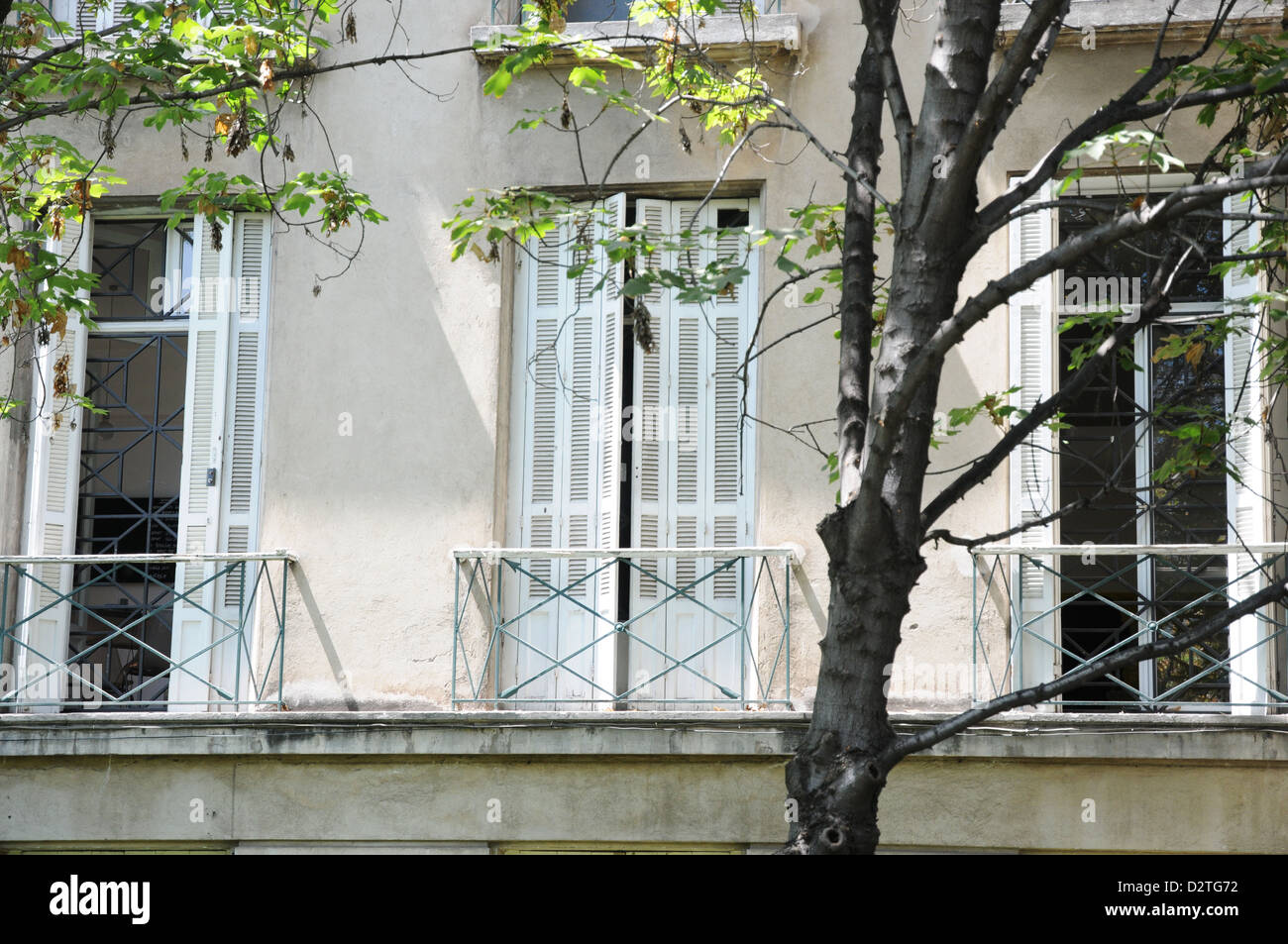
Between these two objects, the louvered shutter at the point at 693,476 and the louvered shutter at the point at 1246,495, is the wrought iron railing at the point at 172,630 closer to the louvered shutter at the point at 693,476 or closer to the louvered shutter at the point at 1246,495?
the louvered shutter at the point at 693,476

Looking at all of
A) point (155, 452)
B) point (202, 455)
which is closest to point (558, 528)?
point (202, 455)

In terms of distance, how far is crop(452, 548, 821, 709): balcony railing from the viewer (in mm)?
8891

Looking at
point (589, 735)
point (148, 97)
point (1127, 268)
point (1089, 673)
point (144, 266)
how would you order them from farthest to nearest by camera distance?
point (144, 266), point (1127, 268), point (589, 735), point (148, 97), point (1089, 673)

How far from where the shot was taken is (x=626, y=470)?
9.30 metres

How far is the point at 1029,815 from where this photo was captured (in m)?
8.27

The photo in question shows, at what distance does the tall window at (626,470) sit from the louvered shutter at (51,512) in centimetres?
275

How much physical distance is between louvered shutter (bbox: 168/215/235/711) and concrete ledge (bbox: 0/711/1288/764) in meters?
0.76

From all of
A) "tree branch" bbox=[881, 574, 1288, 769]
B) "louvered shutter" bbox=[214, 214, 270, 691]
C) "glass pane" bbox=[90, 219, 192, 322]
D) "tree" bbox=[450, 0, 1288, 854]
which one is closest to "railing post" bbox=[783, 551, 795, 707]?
"louvered shutter" bbox=[214, 214, 270, 691]

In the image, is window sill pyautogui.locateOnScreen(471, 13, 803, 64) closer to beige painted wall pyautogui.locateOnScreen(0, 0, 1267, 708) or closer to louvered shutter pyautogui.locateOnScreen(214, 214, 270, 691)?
beige painted wall pyautogui.locateOnScreen(0, 0, 1267, 708)

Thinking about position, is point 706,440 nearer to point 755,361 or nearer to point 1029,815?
point 755,361

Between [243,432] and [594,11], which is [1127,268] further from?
[243,432]

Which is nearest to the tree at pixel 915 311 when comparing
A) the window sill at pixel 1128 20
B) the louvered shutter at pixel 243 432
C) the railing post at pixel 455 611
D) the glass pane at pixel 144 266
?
the railing post at pixel 455 611

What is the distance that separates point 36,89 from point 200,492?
3384mm

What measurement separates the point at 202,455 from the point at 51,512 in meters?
0.99
